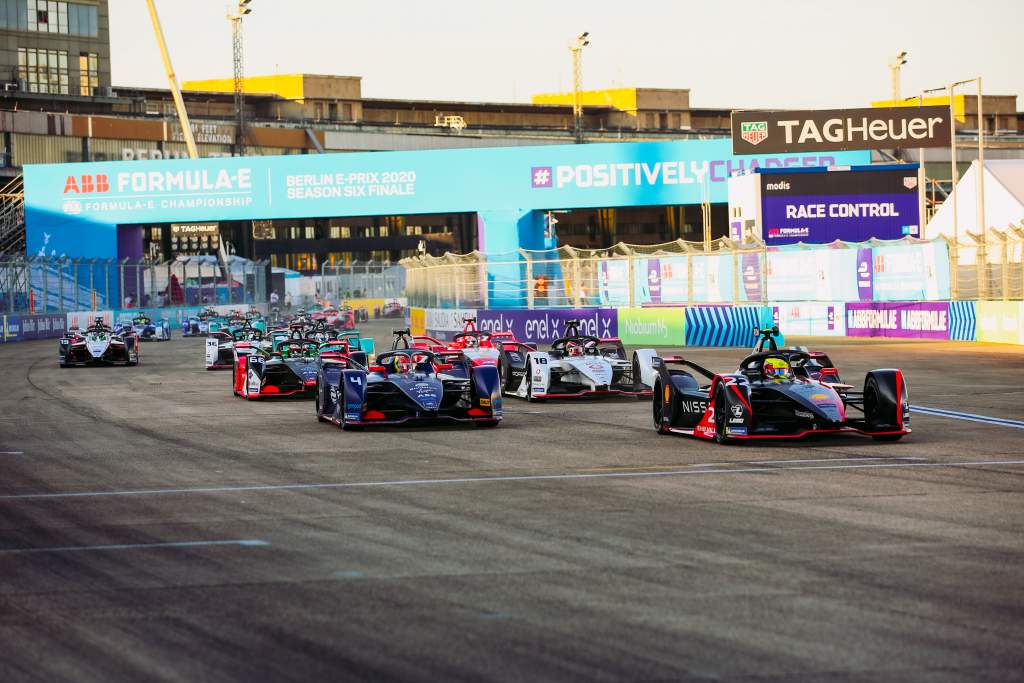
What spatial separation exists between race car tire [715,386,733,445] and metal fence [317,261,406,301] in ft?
203

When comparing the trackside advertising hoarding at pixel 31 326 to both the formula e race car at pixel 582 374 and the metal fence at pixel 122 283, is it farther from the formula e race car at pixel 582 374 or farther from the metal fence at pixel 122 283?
the formula e race car at pixel 582 374

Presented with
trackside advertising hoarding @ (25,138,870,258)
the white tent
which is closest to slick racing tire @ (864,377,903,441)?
the white tent

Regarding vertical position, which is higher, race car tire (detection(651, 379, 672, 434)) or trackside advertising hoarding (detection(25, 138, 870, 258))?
trackside advertising hoarding (detection(25, 138, 870, 258))

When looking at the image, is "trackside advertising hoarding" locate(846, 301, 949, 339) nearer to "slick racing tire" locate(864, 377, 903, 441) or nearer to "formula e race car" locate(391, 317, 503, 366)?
"formula e race car" locate(391, 317, 503, 366)

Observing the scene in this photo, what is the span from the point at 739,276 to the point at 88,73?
222 ft

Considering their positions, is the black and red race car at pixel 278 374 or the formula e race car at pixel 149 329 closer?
the black and red race car at pixel 278 374

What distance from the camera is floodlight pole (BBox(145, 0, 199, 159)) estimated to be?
79.9 metres

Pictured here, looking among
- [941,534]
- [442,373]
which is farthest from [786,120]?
[941,534]

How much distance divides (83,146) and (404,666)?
78.0 m

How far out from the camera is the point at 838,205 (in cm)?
5291

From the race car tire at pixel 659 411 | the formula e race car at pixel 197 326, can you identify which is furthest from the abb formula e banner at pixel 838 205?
the race car tire at pixel 659 411

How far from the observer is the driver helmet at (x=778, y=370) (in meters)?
15.3

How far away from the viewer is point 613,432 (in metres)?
16.8

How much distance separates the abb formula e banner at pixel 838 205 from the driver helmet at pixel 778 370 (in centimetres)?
3784
